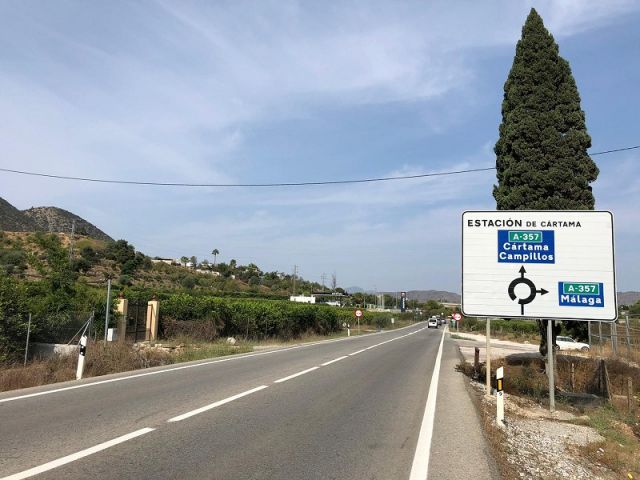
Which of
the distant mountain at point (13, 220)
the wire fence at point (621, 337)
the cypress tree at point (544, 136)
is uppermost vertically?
the distant mountain at point (13, 220)

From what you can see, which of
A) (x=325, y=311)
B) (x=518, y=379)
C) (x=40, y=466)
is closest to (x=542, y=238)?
Result: (x=518, y=379)

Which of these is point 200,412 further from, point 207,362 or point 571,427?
point 207,362

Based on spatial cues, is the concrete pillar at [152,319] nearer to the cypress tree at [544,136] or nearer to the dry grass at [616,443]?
the cypress tree at [544,136]

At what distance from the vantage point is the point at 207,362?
17141 millimetres

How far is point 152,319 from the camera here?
1104 inches

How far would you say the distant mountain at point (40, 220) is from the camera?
4156 inches

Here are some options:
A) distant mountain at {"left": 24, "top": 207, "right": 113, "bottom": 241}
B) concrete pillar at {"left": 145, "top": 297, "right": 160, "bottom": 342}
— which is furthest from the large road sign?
distant mountain at {"left": 24, "top": 207, "right": 113, "bottom": 241}

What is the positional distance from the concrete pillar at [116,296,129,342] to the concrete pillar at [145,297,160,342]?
2648mm

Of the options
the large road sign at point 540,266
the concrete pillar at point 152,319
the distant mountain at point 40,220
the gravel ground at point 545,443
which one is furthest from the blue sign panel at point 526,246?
the distant mountain at point 40,220

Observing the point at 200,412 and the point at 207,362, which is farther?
the point at 207,362

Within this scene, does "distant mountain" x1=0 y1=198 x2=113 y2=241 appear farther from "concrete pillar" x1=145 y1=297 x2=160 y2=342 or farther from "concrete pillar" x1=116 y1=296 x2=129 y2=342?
"concrete pillar" x1=116 y1=296 x2=129 y2=342

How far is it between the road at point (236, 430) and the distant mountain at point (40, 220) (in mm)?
102132

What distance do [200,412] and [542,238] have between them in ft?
25.1

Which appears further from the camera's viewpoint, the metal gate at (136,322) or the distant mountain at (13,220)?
the distant mountain at (13,220)
